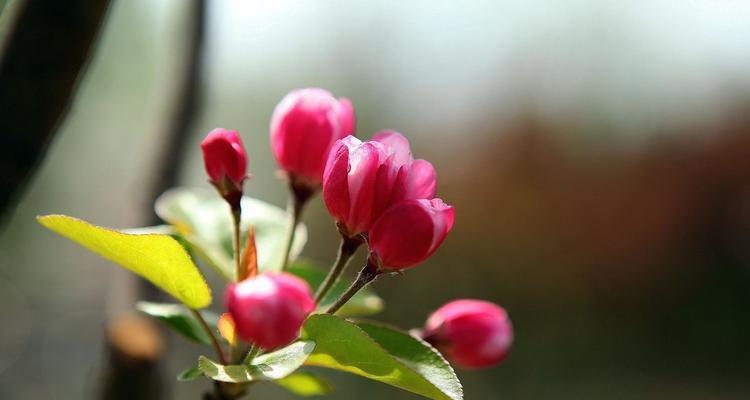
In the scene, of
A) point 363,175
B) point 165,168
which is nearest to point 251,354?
point 363,175

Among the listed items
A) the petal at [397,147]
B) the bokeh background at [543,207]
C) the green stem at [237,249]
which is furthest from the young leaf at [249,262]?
the bokeh background at [543,207]

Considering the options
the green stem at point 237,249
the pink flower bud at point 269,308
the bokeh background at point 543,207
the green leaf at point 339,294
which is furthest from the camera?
the bokeh background at point 543,207

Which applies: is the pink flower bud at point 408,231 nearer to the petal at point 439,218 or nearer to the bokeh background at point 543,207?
the petal at point 439,218

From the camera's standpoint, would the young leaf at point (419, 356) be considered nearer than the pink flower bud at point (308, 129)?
Yes

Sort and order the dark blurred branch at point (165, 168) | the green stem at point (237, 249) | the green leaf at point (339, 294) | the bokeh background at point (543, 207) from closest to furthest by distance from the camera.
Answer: the green stem at point (237, 249)
the green leaf at point (339, 294)
the dark blurred branch at point (165, 168)
the bokeh background at point (543, 207)

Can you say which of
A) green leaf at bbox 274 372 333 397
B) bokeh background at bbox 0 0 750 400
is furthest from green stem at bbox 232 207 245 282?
bokeh background at bbox 0 0 750 400

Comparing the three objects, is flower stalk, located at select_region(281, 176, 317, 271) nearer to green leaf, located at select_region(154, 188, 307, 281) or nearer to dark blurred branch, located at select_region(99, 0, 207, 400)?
green leaf, located at select_region(154, 188, 307, 281)
